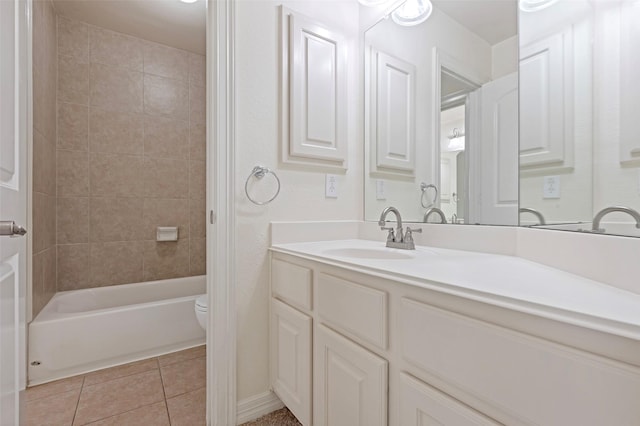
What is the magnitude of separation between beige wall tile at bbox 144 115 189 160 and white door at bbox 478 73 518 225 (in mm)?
2547

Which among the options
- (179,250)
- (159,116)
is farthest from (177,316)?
(159,116)

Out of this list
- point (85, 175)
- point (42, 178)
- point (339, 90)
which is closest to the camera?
point (339, 90)

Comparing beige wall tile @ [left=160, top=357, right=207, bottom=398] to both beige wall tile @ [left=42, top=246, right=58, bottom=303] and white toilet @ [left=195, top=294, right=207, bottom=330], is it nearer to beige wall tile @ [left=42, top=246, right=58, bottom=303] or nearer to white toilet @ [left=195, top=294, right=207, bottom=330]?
white toilet @ [left=195, top=294, right=207, bottom=330]

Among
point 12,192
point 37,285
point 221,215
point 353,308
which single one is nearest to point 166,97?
point 37,285

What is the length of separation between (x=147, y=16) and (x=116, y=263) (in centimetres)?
201

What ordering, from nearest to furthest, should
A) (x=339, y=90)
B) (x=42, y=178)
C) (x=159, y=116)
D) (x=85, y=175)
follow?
1. (x=339, y=90)
2. (x=42, y=178)
3. (x=85, y=175)
4. (x=159, y=116)

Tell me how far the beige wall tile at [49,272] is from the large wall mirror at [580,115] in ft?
9.06

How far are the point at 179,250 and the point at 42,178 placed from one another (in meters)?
1.15

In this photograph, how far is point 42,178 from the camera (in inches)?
75.6

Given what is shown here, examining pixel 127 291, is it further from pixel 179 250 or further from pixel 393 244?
pixel 393 244

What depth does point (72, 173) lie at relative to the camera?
7.61ft

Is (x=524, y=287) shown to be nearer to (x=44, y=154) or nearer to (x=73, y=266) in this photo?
(x=44, y=154)

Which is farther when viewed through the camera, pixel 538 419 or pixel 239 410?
pixel 239 410

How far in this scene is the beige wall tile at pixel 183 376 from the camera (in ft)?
5.40
